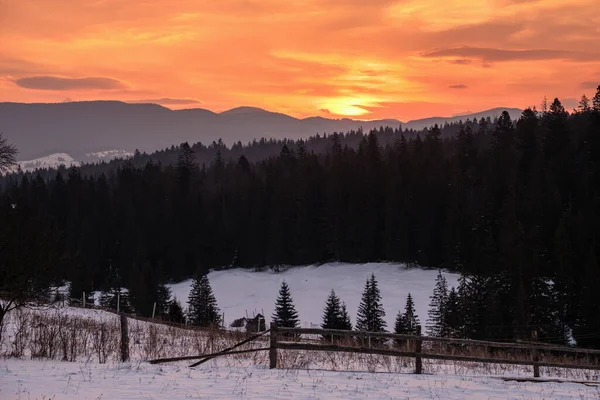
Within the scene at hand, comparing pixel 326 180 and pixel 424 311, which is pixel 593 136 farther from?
pixel 326 180

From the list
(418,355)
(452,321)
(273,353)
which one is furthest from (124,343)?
(452,321)

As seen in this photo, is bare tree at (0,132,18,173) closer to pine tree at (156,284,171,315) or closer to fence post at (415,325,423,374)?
fence post at (415,325,423,374)

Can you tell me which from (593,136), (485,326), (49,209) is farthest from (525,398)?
(49,209)

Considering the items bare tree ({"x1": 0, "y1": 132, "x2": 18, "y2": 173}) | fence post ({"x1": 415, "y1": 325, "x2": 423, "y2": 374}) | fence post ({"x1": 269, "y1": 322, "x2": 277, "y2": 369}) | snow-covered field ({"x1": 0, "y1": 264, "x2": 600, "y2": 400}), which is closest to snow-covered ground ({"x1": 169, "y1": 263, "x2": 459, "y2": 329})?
bare tree ({"x1": 0, "y1": 132, "x2": 18, "y2": 173})

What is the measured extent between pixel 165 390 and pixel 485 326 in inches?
1699

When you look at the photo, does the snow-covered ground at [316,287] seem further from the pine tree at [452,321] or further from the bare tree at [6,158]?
the bare tree at [6,158]

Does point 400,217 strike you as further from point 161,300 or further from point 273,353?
point 273,353

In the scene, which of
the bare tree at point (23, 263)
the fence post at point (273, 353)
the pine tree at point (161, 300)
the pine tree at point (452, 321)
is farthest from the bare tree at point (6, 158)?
the pine tree at point (161, 300)

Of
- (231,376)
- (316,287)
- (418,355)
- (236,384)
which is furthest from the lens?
(316,287)

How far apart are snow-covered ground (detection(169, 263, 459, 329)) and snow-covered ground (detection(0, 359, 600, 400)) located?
54303 mm

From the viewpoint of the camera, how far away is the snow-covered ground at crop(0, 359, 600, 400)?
13.6 m

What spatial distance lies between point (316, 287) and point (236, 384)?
78272 millimetres

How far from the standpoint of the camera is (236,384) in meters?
15.0

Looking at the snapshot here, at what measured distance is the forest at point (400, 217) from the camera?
203ft
